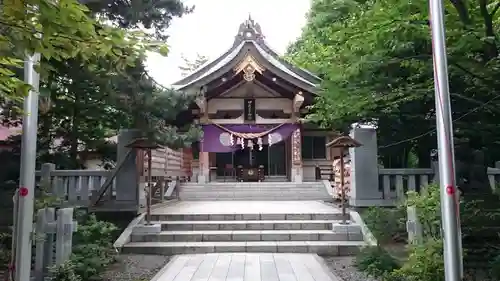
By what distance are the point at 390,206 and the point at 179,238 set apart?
4513 millimetres

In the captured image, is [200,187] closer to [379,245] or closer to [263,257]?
[263,257]

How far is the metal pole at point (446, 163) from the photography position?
2809mm

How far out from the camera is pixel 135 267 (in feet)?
21.9

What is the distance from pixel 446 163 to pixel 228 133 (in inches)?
646

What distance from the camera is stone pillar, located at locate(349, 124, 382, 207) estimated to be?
30.1 ft

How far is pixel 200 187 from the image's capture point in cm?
1644

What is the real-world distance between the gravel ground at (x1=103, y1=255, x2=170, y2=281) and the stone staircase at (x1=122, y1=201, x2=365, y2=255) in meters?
0.36

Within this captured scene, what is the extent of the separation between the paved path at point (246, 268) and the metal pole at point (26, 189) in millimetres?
2659

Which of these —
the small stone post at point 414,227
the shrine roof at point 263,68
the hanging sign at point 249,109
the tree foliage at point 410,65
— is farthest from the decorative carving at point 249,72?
the small stone post at point 414,227

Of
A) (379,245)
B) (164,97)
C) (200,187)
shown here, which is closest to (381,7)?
(379,245)

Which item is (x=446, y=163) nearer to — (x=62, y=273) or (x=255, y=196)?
(x=62, y=273)

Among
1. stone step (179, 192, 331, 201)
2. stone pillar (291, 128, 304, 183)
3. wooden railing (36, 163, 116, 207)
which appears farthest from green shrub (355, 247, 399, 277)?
stone pillar (291, 128, 304, 183)

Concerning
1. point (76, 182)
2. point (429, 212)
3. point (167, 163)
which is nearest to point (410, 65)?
point (429, 212)

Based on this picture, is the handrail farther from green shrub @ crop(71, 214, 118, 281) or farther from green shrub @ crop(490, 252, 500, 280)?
green shrub @ crop(490, 252, 500, 280)
